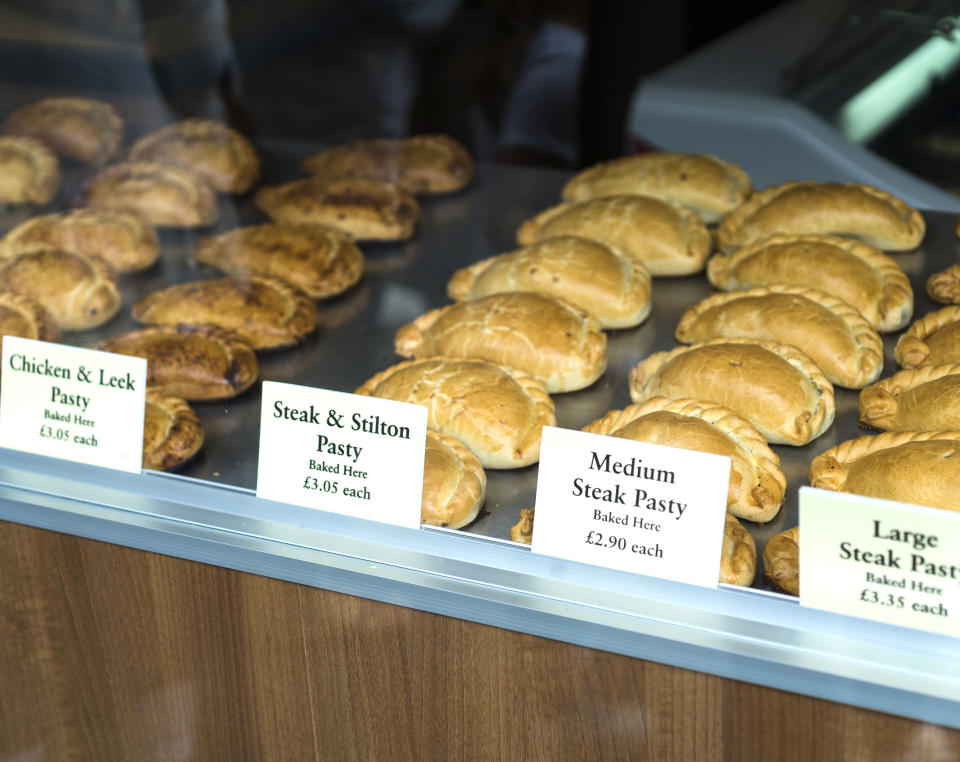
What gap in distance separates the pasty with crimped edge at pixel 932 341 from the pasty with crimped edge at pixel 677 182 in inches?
25.3

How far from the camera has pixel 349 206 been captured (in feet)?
7.58

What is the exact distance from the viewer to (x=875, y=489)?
122cm

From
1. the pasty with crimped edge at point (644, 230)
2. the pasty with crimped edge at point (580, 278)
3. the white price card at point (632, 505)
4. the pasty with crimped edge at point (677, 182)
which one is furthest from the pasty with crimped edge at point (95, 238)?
the white price card at point (632, 505)

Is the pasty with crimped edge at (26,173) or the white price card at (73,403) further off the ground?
the pasty with crimped edge at (26,173)

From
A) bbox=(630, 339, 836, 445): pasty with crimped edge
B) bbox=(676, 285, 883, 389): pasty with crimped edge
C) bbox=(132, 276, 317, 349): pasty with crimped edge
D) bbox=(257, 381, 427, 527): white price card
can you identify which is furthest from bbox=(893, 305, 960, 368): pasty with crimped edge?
bbox=(132, 276, 317, 349): pasty with crimped edge

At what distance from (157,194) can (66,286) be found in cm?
50

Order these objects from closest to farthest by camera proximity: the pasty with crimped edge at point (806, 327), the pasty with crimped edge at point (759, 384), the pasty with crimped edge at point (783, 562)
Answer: the pasty with crimped edge at point (783, 562), the pasty with crimped edge at point (759, 384), the pasty with crimped edge at point (806, 327)

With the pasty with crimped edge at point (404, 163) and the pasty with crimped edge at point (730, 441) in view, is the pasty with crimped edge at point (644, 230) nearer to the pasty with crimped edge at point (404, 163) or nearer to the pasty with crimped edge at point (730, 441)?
the pasty with crimped edge at point (404, 163)

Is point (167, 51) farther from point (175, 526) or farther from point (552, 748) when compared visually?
point (552, 748)

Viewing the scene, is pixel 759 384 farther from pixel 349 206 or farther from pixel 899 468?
pixel 349 206

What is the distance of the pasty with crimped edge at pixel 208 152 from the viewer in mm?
2517

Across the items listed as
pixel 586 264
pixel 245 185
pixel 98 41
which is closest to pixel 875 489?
pixel 586 264

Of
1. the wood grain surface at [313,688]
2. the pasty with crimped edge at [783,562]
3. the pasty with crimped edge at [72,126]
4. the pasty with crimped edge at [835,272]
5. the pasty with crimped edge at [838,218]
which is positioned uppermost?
the pasty with crimped edge at [72,126]

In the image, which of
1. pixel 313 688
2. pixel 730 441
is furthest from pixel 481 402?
pixel 313 688
